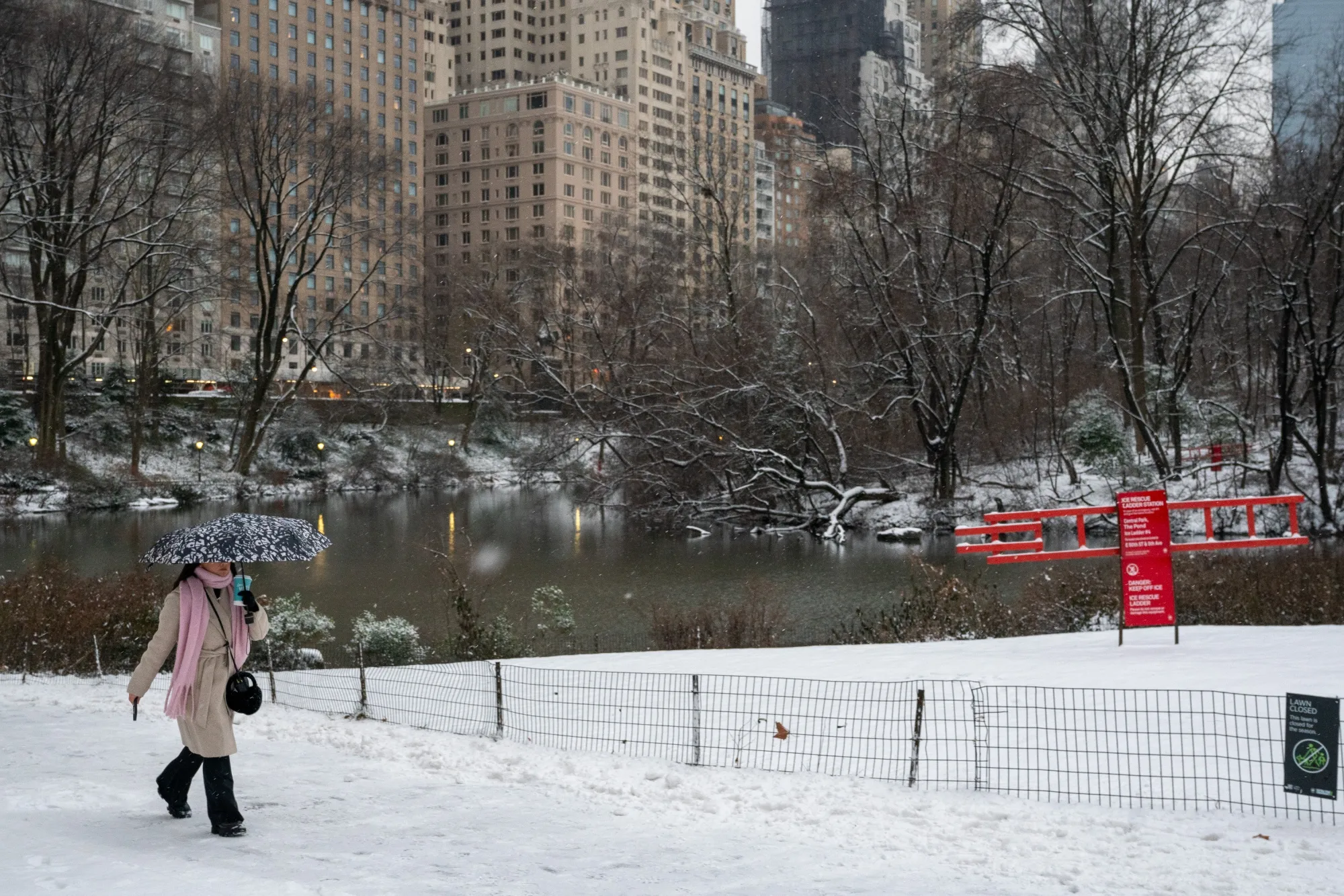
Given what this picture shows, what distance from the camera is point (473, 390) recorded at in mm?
68938

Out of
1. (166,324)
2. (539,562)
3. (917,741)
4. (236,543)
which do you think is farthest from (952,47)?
(166,324)

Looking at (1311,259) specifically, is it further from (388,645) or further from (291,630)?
(291,630)

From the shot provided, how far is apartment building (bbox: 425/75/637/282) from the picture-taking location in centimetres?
13638

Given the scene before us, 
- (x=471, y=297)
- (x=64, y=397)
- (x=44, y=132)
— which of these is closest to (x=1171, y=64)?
(x=44, y=132)

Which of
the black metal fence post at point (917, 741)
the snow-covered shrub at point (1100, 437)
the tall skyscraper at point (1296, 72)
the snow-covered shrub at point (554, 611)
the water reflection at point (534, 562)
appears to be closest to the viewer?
the black metal fence post at point (917, 741)

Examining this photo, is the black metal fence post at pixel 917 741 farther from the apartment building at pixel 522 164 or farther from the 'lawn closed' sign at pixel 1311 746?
the apartment building at pixel 522 164

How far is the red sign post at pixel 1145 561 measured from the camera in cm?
1275

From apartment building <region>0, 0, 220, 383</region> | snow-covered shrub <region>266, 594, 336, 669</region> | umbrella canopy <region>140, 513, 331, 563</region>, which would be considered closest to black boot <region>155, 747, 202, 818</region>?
umbrella canopy <region>140, 513, 331, 563</region>

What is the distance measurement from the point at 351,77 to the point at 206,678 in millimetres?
133806

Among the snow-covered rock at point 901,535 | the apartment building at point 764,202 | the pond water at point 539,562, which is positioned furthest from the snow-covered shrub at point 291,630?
the apartment building at point 764,202

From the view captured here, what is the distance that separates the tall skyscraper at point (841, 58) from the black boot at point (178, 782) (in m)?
36.7

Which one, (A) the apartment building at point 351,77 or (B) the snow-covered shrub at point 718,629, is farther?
(A) the apartment building at point 351,77

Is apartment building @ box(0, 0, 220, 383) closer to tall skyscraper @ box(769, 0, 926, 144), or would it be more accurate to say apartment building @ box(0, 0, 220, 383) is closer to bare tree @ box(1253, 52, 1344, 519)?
tall skyscraper @ box(769, 0, 926, 144)

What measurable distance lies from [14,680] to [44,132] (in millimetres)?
33323
